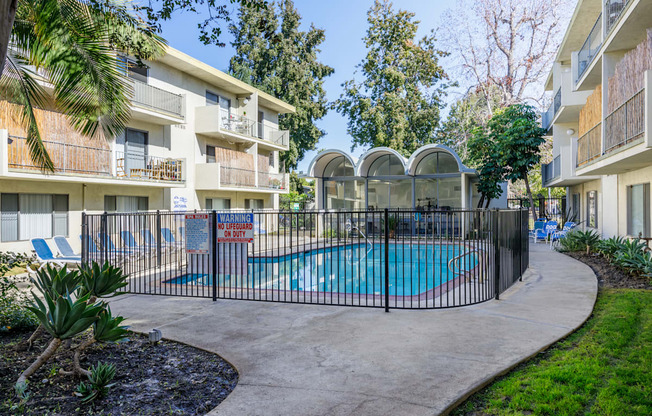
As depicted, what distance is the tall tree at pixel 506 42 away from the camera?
3058 cm

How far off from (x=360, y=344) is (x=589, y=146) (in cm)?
1364

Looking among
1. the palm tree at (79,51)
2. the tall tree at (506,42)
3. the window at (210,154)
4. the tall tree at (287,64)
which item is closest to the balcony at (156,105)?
the window at (210,154)

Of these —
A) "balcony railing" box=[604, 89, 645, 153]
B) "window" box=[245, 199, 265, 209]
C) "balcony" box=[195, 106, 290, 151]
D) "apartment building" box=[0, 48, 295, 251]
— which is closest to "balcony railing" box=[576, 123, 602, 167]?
"balcony railing" box=[604, 89, 645, 153]

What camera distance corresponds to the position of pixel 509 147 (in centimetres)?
2195

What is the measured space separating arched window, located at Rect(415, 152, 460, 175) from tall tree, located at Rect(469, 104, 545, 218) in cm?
124

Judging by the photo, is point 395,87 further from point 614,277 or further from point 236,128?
point 614,277

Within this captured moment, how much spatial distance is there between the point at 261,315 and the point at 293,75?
32.6 metres

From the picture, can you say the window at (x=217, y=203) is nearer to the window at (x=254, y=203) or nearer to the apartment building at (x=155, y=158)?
the apartment building at (x=155, y=158)

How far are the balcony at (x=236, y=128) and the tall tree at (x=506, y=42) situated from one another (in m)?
16.3

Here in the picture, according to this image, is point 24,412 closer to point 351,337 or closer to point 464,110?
point 351,337

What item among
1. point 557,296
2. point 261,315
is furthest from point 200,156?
point 557,296

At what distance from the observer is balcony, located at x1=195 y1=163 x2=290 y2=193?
2188cm

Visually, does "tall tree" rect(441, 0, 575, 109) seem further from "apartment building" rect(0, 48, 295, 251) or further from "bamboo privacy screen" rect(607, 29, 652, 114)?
"bamboo privacy screen" rect(607, 29, 652, 114)

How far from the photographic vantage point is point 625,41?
40.2 feet
